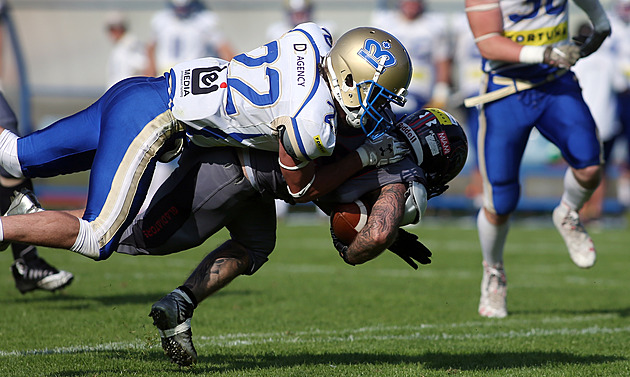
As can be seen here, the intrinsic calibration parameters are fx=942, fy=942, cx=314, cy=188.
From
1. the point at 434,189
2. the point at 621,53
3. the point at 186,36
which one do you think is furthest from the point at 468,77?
the point at 434,189

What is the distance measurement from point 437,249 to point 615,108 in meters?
3.74

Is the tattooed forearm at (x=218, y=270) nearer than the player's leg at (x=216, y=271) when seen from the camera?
No

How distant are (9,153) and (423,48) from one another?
8.11m

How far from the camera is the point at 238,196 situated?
13.8 feet

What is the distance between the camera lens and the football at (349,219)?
4.09 m

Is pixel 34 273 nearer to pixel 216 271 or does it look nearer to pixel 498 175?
pixel 216 271

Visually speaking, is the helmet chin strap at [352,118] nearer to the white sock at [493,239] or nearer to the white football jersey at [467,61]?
the white sock at [493,239]

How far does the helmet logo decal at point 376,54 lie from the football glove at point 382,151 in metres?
0.37

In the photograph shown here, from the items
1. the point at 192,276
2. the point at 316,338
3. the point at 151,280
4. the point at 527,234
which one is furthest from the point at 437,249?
the point at 192,276

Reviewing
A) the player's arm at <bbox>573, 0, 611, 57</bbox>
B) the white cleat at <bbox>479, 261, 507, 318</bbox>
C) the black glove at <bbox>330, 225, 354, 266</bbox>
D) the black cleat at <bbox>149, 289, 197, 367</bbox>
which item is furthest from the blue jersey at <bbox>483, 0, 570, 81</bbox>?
the black cleat at <bbox>149, 289, 197, 367</bbox>

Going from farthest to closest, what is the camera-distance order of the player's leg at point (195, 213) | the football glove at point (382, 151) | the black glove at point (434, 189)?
1. the black glove at point (434, 189)
2. the player's leg at point (195, 213)
3. the football glove at point (382, 151)

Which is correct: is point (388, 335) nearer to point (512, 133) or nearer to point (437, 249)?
point (512, 133)

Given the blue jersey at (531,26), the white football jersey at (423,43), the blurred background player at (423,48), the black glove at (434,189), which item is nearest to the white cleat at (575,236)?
the blue jersey at (531,26)

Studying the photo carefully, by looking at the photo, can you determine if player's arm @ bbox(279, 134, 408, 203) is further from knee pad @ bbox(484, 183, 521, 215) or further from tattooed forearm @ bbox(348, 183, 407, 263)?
knee pad @ bbox(484, 183, 521, 215)
